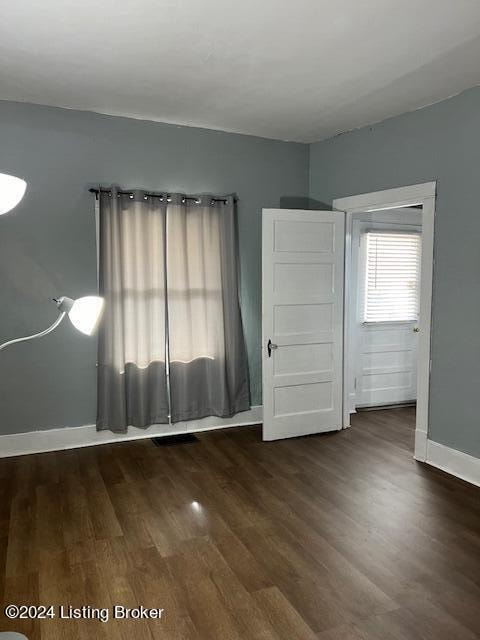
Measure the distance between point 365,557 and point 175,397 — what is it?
2.29m

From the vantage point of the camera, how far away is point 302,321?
14.4ft

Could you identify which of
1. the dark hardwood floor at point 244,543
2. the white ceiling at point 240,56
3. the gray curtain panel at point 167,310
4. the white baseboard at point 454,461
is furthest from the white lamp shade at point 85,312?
the white baseboard at point 454,461

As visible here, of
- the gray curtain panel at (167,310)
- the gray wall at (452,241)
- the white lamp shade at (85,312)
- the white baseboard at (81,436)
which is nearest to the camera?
the white lamp shade at (85,312)

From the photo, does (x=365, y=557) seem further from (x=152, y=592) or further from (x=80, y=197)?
(x=80, y=197)

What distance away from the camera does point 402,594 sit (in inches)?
88.5

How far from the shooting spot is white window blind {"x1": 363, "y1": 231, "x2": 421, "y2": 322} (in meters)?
5.31

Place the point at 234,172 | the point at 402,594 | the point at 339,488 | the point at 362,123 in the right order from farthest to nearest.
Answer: the point at 234,172 → the point at 362,123 → the point at 339,488 → the point at 402,594

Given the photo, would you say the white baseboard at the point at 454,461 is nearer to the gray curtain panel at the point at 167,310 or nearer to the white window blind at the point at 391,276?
the gray curtain panel at the point at 167,310

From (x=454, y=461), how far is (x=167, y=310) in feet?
8.52

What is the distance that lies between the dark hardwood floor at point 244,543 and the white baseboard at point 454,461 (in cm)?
11

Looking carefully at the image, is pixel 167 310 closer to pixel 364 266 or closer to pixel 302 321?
pixel 302 321

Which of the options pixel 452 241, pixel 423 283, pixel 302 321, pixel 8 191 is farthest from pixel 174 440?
pixel 8 191

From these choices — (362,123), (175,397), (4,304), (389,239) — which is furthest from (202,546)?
(389,239)

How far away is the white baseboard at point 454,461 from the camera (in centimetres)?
341
